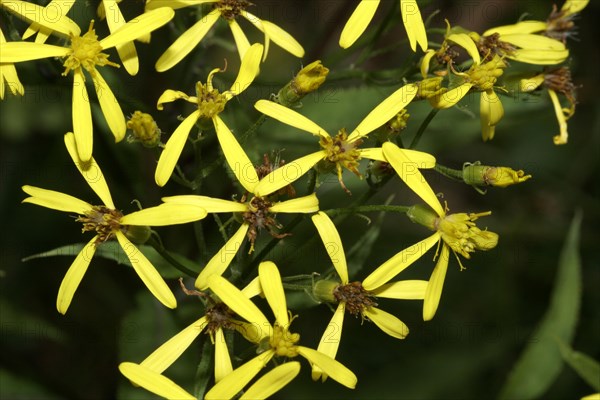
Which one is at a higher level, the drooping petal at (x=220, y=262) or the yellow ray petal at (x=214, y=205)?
the yellow ray petal at (x=214, y=205)

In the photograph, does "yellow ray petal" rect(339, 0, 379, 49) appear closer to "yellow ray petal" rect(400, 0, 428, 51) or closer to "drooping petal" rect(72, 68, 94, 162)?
"yellow ray petal" rect(400, 0, 428, 51)

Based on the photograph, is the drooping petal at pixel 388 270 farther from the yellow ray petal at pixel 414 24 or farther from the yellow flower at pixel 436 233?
the yellow ray petal at pixel 414 24

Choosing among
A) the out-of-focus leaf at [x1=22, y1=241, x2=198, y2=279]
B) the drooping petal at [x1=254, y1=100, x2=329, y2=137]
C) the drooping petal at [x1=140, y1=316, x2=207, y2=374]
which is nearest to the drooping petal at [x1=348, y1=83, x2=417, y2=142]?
the drooping petal at [x1=254, y1=100, x2=329, y2=137]

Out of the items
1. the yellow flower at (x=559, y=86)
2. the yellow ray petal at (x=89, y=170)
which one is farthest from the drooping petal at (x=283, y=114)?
the yellow flower at (x=559, y=86)

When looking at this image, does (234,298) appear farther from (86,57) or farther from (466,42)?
(466,42)

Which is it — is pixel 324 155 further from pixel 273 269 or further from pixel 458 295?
pixel 458 295

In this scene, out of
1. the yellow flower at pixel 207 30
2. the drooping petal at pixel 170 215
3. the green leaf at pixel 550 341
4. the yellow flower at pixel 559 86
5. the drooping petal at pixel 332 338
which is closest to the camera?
the drooping petal at pixel 170 215

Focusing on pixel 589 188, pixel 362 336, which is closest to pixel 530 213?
pixel 589 188

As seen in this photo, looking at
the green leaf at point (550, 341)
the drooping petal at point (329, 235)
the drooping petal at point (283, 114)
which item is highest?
the drooping petal at point (283, 114)
